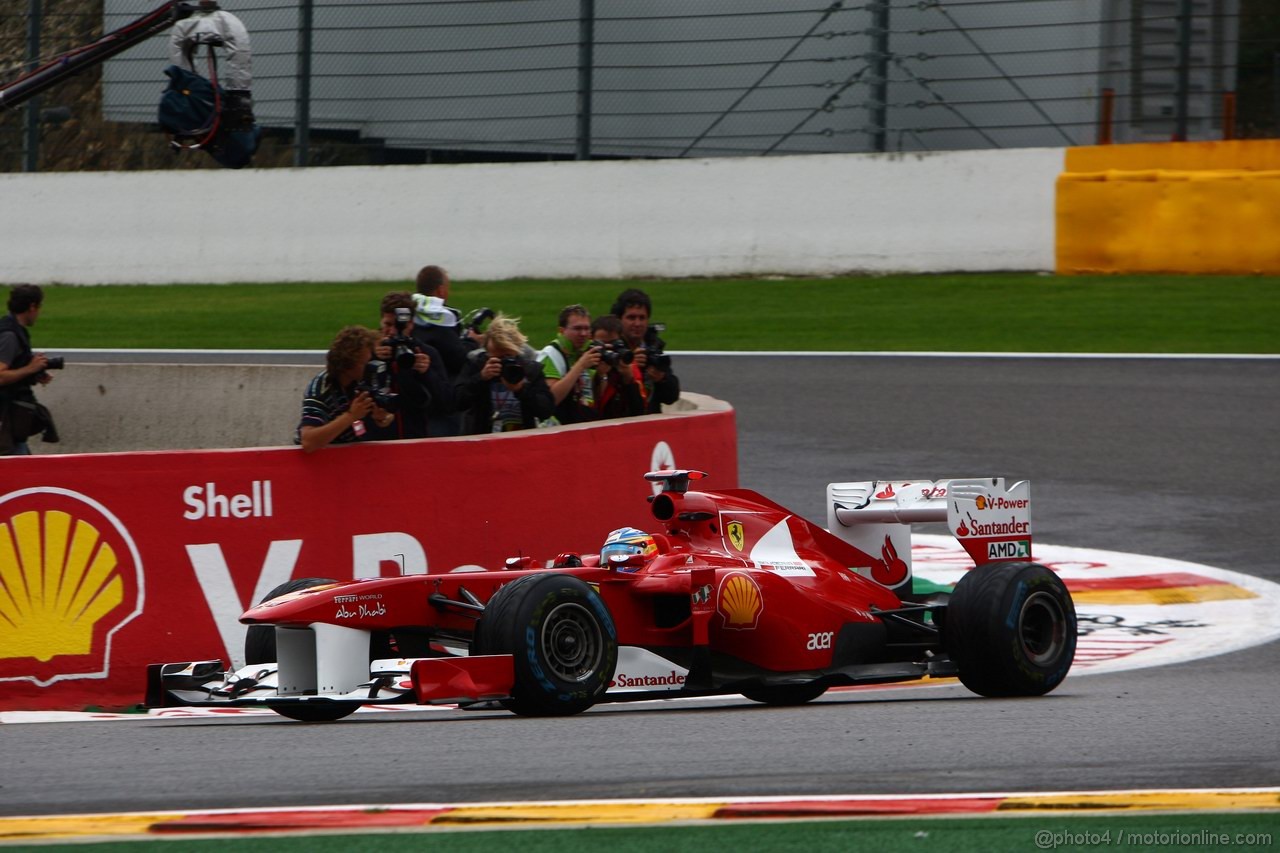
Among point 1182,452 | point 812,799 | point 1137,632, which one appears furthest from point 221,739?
point 1182,452

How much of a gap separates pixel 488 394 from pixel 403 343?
29.4 inches

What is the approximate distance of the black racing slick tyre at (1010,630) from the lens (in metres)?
7.86

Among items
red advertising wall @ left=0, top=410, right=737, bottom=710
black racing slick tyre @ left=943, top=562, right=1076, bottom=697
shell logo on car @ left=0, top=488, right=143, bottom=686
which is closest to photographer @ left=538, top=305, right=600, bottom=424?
red advertising wall @ left=0, top=410, right=737, bottom=710

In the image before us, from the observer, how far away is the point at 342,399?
887 centimetres

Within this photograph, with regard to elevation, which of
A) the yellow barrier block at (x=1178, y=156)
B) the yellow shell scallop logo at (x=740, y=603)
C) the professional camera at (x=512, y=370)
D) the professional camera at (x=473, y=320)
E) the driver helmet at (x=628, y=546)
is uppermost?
the yellow barrier block at (x=1178, y=156)

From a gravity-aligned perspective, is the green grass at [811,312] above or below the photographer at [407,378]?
above

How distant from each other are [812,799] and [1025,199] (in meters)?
15.2

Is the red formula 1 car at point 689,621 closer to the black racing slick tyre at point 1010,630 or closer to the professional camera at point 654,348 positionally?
the black racing slick tyre at point 1010,630

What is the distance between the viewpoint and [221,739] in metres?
6.57

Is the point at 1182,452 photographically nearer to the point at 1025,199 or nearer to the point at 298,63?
the point at 1025,199

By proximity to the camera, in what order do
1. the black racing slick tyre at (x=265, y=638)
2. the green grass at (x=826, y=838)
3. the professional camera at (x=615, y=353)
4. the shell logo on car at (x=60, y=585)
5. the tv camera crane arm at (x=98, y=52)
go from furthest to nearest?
the professional camera at (x=615, y=353), the tv camera crane arm at (x=98, y=52), the shell logo on car at (x=60, y=585), the black racing slick tyre at (x=265, y=638), the green grass at (x=826, y=838)

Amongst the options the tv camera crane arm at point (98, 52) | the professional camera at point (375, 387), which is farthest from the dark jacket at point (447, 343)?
the tv camera crane arm at point (98, 52)

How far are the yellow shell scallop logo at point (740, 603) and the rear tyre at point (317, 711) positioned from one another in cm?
158

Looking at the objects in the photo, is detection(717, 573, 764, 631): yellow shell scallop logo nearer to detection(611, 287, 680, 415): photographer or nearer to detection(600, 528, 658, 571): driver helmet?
detection(600, 528, 658, 571): driver helmet
